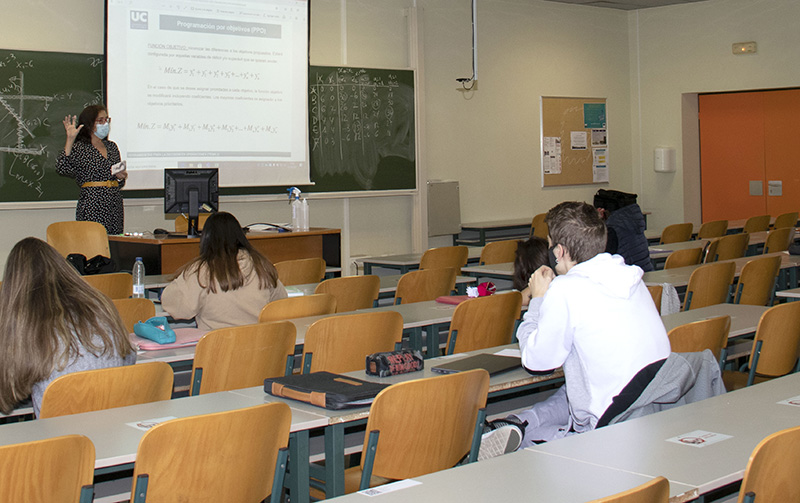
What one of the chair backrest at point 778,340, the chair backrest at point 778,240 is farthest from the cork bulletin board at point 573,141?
the chair backrest at point 778,340

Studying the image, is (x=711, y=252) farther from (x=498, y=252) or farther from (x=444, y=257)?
(x=444, y=257)

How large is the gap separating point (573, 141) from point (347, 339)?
8255 mm

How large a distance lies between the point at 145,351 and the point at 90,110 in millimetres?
3750

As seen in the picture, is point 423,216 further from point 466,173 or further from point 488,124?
point 488,124

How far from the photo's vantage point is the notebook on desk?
2.92m

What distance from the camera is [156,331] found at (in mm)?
3467

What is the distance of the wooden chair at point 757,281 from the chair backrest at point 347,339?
2.52m

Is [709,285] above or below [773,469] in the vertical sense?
above

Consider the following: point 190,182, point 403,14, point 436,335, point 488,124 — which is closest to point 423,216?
point 488,124

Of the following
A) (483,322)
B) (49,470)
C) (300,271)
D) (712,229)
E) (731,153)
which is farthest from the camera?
(731,153)

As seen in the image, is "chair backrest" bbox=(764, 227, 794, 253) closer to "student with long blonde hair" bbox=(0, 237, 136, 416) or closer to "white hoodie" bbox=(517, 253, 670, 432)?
"white hoodie" bbox=(517, 253, 670, 432)

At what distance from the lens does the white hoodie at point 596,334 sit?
260 centimetres

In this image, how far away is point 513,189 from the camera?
10438 mm

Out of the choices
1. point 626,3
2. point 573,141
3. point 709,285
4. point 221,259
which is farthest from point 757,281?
point 626,3
